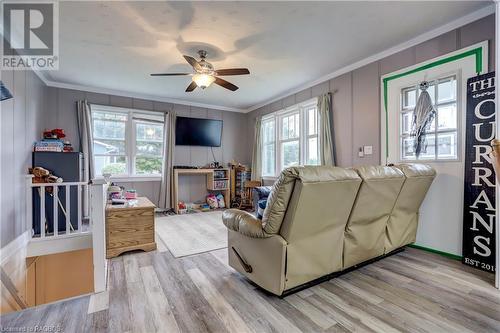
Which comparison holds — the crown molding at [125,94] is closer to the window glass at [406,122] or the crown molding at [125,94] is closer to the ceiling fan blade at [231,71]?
the ceiling fan blade at [231,71]

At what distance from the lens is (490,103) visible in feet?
7.48

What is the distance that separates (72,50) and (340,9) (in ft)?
11.2

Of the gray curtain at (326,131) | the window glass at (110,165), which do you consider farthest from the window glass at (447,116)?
the window glass at (110,165)

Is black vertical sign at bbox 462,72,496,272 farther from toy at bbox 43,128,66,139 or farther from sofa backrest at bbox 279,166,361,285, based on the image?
toy at bbox 43,128,66,139

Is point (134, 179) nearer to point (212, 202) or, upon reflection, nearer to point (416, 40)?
point (212, 202)

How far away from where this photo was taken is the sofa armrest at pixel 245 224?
1.79 m

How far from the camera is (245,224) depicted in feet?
6.26

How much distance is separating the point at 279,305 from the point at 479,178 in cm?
235

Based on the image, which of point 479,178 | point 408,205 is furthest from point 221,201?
point 479,178

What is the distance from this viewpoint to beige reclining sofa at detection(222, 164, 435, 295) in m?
1.64

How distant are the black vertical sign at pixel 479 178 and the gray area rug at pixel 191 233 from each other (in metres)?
2.71

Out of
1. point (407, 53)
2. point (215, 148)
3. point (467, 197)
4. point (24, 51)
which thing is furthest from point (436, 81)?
point (24, 51)

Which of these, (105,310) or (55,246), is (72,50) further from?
(105,310)

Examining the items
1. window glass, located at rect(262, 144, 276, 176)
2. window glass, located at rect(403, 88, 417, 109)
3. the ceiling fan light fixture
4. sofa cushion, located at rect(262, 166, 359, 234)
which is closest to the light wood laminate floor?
sofa cushion, located at rect(262, 166, 359, 234)
